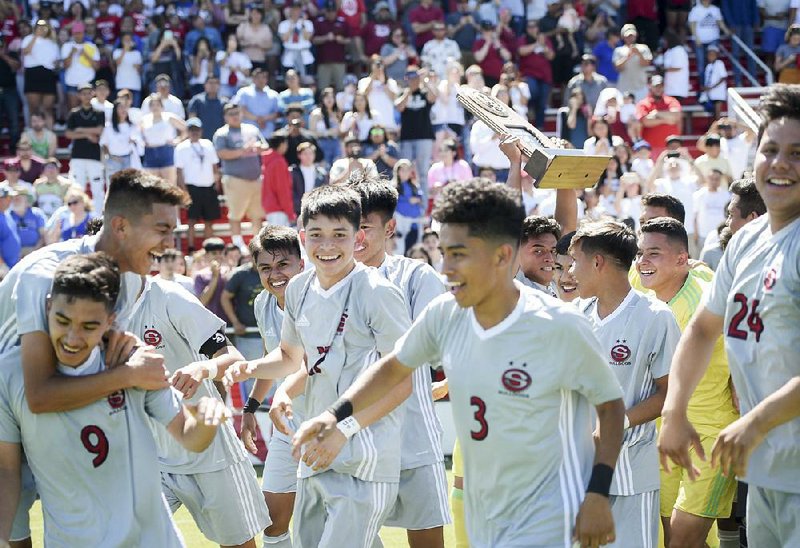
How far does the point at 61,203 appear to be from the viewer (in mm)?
17141

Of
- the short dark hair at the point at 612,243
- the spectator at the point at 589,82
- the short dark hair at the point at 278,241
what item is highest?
the spectator at the point at 589,82

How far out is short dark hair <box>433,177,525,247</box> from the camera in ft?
14.3

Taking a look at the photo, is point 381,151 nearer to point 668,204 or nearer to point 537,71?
point 537,71

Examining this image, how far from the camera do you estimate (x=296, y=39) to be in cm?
2111

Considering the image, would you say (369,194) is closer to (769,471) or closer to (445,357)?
(445,357)

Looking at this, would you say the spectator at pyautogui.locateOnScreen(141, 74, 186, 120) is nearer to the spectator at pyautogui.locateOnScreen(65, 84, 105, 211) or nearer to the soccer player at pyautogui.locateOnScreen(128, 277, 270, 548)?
the spectator at pyautogui.locateOnScreen(65, 84, 105, 211)

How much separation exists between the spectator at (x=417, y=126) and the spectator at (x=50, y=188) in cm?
523

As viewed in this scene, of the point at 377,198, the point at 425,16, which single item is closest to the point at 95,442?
the point at 377,198

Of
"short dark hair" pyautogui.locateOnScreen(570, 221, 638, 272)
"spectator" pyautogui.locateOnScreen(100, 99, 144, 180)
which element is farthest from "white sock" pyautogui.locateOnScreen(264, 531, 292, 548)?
"spectator" pyautogui.locateOnScreen(100, 99, 144, 180)

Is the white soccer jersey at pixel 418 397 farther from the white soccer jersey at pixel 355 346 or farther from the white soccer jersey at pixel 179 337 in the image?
the white soccer jersey at pixel 179 337

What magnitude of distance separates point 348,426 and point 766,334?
169 cm

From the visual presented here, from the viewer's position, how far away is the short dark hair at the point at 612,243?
5.93 metres

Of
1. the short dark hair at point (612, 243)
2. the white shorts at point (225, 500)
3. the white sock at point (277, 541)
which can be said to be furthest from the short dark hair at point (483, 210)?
the white sock at point (277, 541)

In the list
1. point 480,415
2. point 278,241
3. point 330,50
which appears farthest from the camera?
point 330,50
